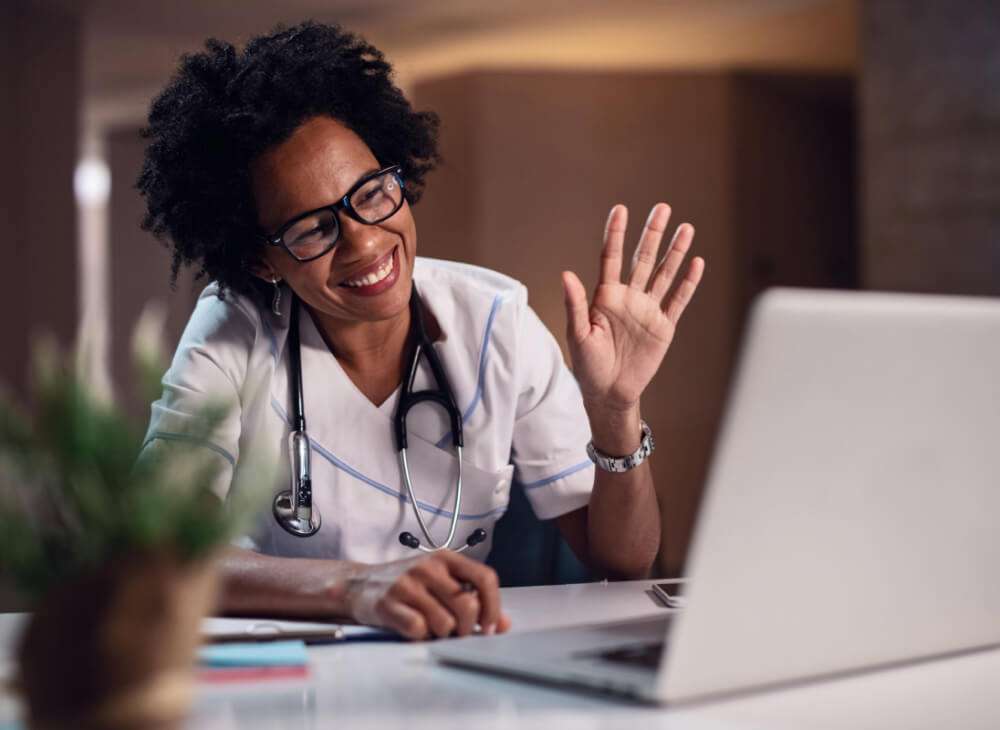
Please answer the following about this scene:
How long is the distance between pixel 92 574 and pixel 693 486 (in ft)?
19.5

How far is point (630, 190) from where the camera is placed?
6434 mm

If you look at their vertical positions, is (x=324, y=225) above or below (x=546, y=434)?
above

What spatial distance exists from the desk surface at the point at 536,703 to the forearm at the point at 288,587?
181 mm

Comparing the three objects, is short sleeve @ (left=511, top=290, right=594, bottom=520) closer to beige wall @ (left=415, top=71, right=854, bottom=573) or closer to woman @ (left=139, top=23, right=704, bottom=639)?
woman @ (left=139, top=23, right=704, bottom=639)

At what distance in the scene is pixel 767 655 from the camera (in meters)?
0.80

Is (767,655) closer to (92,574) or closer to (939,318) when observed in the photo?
(939,318)

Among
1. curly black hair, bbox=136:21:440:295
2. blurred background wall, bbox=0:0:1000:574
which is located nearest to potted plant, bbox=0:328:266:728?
curly black hair, bbox=136:21:440:295

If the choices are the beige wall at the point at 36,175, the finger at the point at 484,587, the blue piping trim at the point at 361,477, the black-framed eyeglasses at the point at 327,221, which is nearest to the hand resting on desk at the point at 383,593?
the finger at the point at 484,587

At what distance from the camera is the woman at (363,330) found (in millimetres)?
1607

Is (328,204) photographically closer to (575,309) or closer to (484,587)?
(575,309)

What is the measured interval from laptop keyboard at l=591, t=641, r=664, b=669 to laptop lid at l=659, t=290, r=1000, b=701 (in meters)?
0.07

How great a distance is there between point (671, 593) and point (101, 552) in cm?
87

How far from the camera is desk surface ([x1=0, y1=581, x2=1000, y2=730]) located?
774 millimetres

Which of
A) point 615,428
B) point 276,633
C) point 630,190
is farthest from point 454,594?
point 630,190
